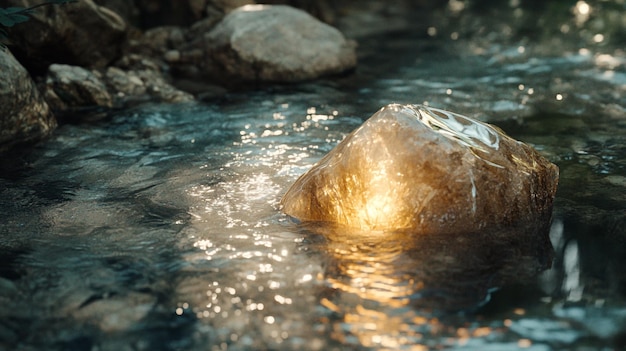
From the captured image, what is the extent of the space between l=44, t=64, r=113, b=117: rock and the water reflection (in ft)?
13.7

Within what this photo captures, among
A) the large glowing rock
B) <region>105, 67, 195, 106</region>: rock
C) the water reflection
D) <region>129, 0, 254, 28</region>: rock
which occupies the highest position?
<region>129, 0, 254, 28</region>: rock

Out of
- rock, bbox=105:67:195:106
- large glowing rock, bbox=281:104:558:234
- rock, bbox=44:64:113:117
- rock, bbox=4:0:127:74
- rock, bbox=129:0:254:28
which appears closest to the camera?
large glowing rock, bbox=281:104:558:234

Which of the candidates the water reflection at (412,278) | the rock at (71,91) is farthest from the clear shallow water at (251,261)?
the rock at (71,91)

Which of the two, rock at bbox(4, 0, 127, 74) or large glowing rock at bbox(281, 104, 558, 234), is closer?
large glowing rock at bbox(281, 104, 558, 234)

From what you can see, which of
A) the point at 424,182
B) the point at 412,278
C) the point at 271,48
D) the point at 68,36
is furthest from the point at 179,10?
the point at 412,278

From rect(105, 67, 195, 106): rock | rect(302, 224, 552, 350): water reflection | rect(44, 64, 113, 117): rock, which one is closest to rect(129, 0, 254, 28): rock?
rect(105, 67, 195, 106): rock

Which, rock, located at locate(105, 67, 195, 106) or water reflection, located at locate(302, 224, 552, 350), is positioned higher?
rock, located at locate(105, 67, 195, 106)

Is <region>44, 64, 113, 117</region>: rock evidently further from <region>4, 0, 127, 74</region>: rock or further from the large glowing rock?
the large glowing rock

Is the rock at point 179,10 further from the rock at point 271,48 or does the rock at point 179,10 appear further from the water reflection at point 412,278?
the water reflection at point 412,278

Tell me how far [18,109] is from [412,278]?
4192mm

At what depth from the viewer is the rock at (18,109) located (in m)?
5.69

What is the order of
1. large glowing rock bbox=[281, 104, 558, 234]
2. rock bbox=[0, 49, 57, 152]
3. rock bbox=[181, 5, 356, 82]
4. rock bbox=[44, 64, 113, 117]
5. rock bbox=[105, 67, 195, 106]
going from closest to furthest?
large glowing rock bbox=[281, 104, 558, 234] → rock bbox=[0, 49, 57, 152] → rock bbox=[44, 64, 113, 117] → rock bbox=[105, 67, 195, 106] → rock bbox=[181, 5, 356, 82]

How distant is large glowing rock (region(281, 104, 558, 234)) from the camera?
12.2ft

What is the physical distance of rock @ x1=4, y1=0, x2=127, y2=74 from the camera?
712 centimetres
